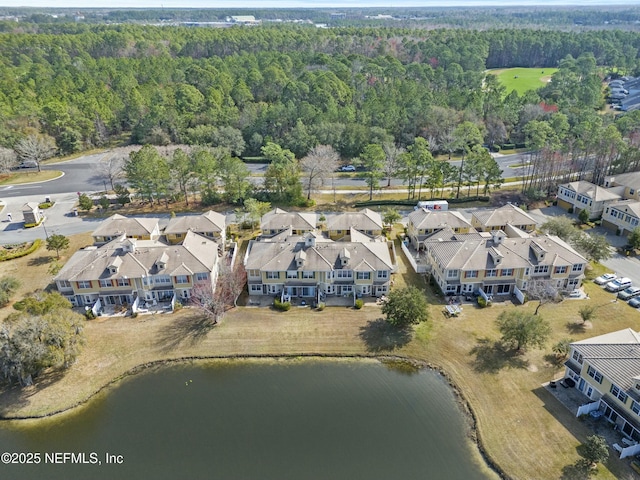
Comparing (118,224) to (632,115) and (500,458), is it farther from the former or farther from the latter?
(632,115)

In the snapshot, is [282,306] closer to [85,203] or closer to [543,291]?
[543,291]

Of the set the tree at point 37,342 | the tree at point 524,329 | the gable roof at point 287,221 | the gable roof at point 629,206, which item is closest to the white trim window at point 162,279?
the tree at point 37,342

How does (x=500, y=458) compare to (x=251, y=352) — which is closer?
(x=500, y=458)

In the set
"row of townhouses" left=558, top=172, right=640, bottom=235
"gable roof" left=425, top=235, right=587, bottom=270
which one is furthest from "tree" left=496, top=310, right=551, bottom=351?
"row of townhouses" left=558, top=172, right=640, bottom=235

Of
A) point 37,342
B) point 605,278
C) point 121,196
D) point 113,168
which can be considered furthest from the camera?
point 113,168

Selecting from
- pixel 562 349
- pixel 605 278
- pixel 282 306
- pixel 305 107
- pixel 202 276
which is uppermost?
pixel 305 107

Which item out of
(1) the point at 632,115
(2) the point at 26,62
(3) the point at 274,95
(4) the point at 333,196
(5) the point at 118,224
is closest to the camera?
(5) the point at 118,224

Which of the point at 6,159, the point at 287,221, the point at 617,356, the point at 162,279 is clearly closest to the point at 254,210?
the point at 287,221

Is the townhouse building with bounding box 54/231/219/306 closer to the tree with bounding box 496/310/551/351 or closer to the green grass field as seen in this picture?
the tree with bounding box 496/310/551/351

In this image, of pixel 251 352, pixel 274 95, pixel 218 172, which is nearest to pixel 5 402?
pixel 251 352
